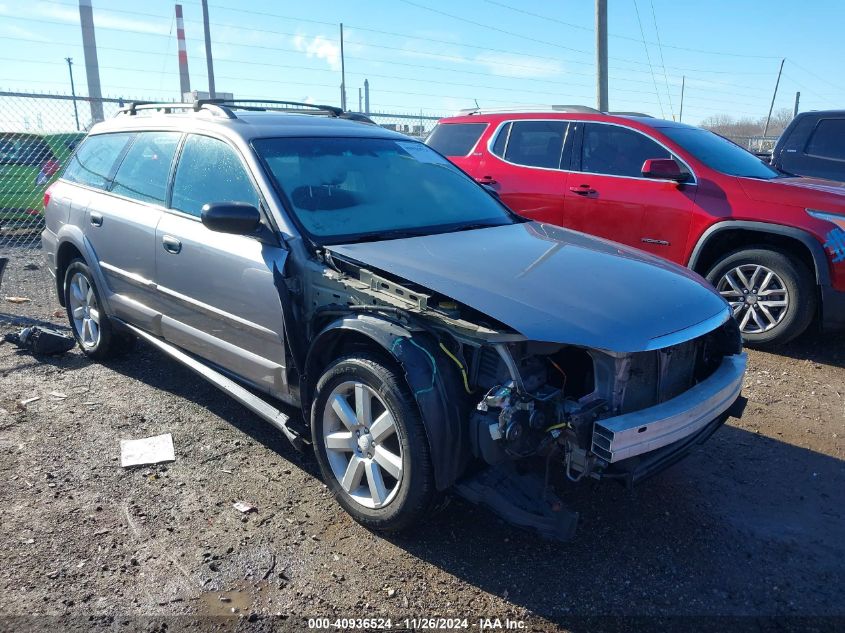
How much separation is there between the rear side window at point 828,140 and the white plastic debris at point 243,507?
25.8 feet

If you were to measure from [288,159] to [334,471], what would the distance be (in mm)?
1718

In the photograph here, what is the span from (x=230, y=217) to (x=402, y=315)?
1032mm

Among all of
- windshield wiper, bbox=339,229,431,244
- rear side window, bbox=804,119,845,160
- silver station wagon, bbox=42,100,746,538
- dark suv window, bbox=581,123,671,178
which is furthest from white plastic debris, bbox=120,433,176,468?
rear side window, bbox=804,119,845,160

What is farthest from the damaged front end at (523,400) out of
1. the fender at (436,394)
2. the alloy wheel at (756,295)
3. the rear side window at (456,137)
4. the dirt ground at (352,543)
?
the rear side window at (456,137)

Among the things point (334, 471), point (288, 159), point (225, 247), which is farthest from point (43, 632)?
point (288, 159)

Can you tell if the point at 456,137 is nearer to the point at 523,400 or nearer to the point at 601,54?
the point at 523,400

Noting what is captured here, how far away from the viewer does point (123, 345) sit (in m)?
5.25

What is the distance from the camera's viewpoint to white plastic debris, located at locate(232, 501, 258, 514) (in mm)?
3270

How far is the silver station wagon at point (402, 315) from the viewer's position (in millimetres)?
2613

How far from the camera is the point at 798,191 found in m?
5.42

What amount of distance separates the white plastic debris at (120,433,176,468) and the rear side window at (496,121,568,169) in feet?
14.6

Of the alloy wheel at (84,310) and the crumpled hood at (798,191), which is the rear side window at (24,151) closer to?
the alloy wheel at (84,310)

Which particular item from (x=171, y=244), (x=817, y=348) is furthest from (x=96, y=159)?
(x=817, y=348)

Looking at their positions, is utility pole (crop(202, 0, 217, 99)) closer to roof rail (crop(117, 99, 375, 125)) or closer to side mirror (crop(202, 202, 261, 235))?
roof rail (crop(117, 99, 375, 125))
